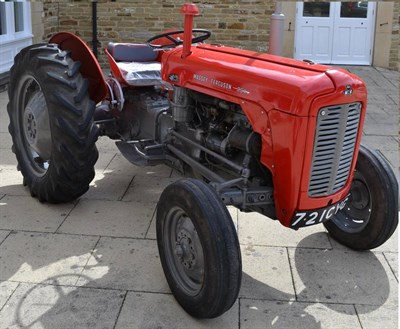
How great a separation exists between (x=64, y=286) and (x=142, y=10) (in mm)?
9827

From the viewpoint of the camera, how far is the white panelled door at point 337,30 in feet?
42.4

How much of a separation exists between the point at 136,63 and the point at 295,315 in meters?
2.72

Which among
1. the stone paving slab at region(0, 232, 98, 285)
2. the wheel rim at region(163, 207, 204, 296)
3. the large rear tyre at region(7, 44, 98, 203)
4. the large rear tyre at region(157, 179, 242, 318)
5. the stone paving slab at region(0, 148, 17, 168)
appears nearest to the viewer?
the large rear tyre at region(157, 179, 242, 318)

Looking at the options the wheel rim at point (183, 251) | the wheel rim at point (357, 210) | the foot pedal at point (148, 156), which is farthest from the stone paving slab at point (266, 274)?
the foot pedal at point (148, 156)

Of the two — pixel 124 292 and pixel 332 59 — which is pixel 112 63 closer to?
pixel 124 292

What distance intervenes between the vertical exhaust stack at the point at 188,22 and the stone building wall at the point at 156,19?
880 centimetres

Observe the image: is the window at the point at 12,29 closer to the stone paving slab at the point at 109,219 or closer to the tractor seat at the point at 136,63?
the tractor seat at the point at 136,63

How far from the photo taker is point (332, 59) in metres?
13.2

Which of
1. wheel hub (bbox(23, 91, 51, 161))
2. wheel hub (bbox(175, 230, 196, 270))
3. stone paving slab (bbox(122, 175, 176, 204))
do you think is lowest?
stone paving slab (bbox(122, 175, 176, 204))

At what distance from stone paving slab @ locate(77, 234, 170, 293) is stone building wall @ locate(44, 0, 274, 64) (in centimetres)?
901

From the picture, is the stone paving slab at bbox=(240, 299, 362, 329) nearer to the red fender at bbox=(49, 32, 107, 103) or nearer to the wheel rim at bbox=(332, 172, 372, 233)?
the wheel rim at bbox=(332, 172, 372, 233)

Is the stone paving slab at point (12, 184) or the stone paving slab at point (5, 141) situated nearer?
the stone paving slab at point (12, 184)

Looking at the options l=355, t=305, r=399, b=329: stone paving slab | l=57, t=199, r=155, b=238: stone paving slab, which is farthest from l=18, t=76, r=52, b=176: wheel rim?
l=355, t=305, r=399, b=329: stone paving slab

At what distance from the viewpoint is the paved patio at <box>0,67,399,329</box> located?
122 inches
